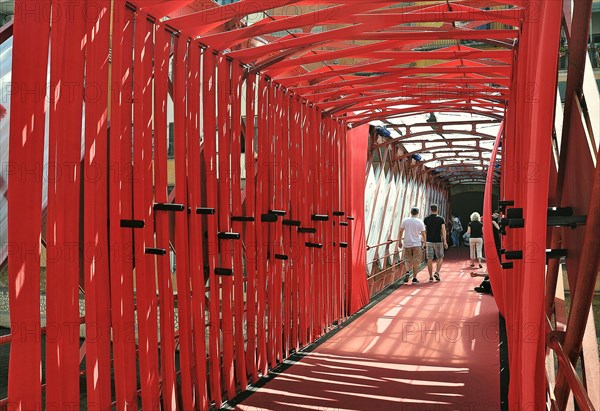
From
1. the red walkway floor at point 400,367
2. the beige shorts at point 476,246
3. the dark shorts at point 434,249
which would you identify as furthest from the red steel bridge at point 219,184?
the beige shorts at point 476,246

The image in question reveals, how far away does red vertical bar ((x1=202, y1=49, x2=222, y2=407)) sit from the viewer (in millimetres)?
5094

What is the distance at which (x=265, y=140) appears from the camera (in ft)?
20.4

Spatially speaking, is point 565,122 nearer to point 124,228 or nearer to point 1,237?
point 124,228

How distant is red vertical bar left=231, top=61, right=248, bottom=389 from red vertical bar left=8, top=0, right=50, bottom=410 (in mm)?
2335

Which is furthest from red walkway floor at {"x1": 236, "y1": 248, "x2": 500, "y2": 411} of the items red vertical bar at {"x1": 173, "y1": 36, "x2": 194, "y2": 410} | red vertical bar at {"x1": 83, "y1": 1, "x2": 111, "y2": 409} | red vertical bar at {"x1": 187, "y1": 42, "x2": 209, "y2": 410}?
red vertical bar at {"x1": 83, "y1": 1, "x2": 111, "y2": 409}

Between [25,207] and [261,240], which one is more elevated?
[25,207]

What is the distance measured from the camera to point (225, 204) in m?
5.41

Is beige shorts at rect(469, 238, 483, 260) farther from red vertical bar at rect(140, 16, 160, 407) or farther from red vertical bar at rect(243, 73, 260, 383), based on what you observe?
red vertical bar at rect(140, 16, 160, 407)

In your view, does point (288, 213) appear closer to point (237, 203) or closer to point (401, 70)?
point (237, 203)

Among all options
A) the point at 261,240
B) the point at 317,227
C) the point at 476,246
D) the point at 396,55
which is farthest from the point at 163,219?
the point at 476,246

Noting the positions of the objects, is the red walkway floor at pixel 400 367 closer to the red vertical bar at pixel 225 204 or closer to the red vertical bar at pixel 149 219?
the red vertical bar at pixel 225 204

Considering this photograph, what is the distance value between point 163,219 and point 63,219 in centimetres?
102

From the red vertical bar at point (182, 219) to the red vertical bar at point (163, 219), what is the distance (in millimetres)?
179

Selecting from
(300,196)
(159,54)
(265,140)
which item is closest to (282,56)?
(265,140)
